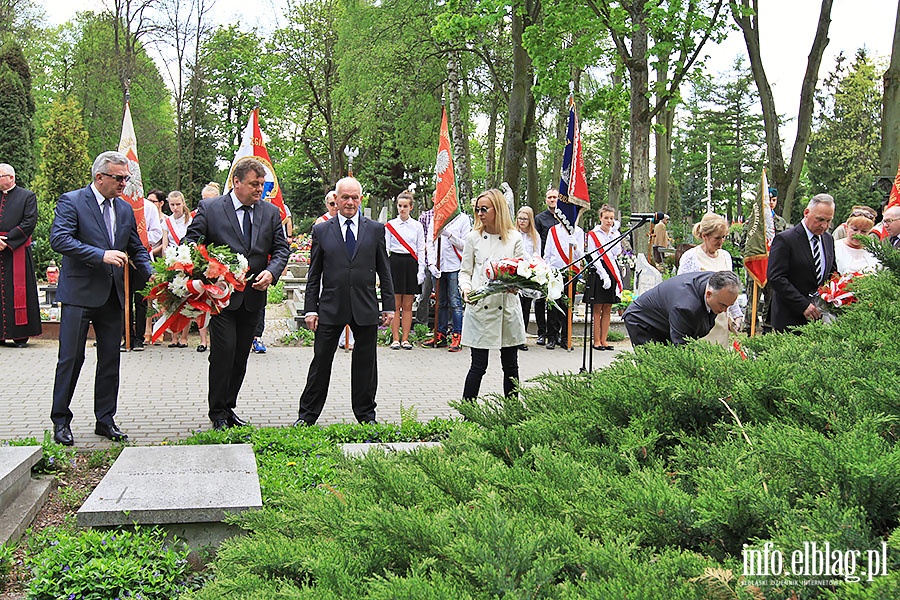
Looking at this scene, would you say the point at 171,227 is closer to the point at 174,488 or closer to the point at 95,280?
the point at 95,280

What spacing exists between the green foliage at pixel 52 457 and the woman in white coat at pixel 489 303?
10.3 feet

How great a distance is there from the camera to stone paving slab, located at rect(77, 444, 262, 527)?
424cm

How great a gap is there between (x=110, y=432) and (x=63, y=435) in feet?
1.28

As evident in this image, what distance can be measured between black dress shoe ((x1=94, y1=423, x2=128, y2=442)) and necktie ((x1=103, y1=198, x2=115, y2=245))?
4.89 feet

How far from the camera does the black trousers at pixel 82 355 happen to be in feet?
21.3

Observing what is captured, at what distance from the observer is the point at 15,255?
1080 centimetres

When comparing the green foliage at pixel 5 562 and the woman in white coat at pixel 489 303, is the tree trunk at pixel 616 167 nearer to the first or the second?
the woman in white coat at pixel 489 303

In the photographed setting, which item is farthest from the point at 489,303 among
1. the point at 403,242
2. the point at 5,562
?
the point at 403,242

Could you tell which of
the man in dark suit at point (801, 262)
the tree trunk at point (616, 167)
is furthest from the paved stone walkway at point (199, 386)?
the tree trunk at point (616, 167)

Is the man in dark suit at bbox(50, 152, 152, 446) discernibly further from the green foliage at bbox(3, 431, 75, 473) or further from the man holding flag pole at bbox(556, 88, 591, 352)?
the man holding flag pole at bbox(556, 88, 591, 352)

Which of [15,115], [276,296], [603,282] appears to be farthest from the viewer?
[15,115]

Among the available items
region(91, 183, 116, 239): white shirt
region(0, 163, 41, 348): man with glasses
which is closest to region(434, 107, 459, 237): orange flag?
region(0, 163, 41, 348): man with glasses

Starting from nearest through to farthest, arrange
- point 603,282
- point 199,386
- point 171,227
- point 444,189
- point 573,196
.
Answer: point 199,386 → point 171,227 → point 603,282 → point 444,189 → point 573,196

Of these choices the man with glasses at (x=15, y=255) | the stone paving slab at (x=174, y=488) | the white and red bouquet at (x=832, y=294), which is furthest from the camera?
the man with glasses at (x=15, y=255)
